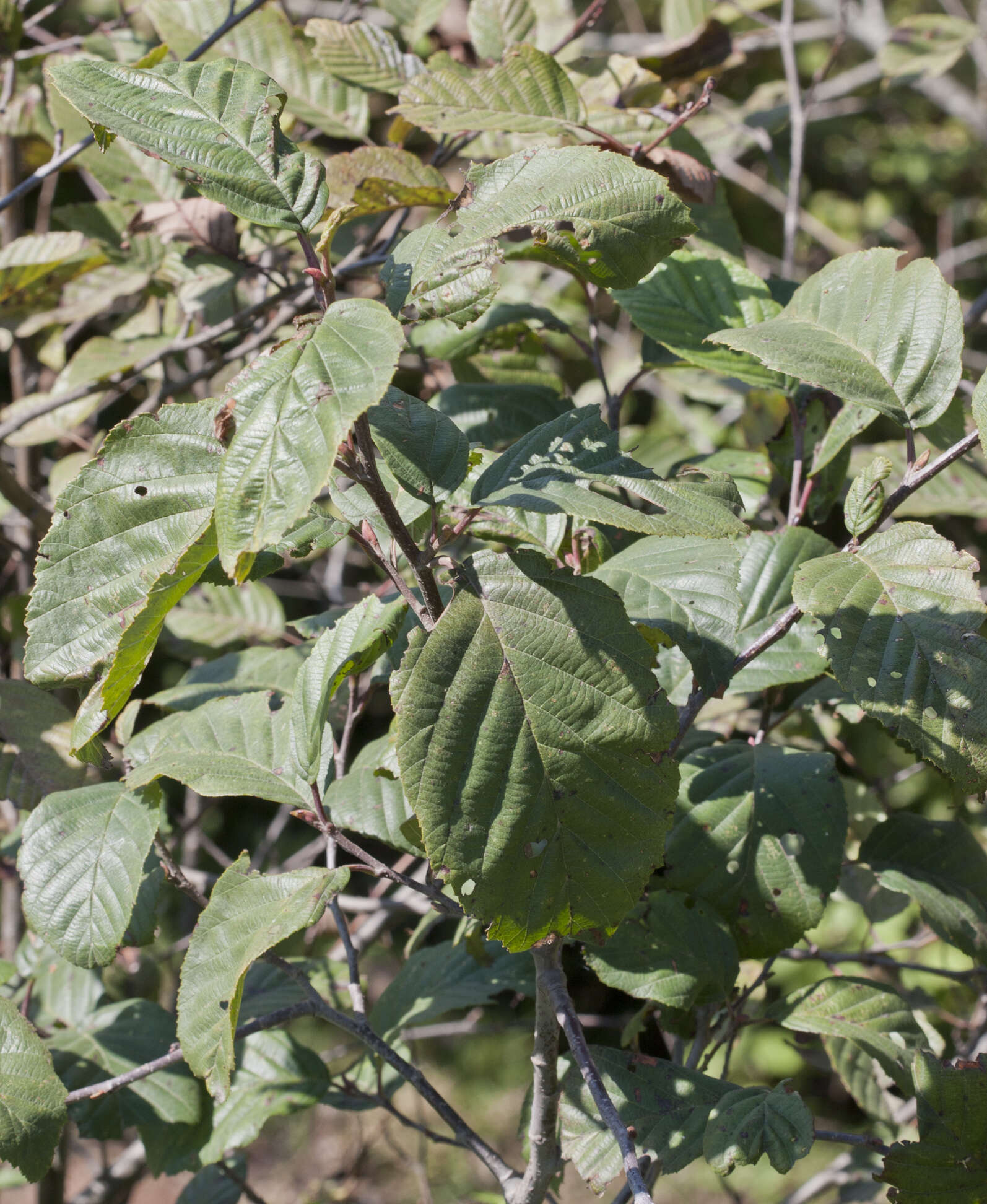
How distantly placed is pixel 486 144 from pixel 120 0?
1.05m

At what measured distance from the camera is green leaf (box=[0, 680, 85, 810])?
129cm

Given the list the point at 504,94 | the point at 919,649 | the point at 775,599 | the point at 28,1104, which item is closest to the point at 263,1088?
the point at 28,1104

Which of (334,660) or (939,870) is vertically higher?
(334,660)

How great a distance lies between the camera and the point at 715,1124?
2.88 ft

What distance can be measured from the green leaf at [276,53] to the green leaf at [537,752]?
1.25 metres

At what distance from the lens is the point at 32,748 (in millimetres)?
1301

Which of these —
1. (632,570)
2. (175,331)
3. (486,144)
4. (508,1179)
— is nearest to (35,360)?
(175,331)

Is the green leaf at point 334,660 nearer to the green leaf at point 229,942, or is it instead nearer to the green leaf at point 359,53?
the green leaf at point 229,942

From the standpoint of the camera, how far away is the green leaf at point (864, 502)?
0.90 metres

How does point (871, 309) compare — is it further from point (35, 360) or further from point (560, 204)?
point (35, 360)

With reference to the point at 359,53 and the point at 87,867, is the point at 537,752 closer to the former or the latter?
the point at 87,867

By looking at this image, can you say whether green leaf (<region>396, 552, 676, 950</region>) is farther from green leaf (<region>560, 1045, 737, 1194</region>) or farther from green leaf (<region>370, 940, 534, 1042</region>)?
green leaf (<region>370, 940, 534, 1042</region>)

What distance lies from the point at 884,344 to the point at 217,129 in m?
0.65

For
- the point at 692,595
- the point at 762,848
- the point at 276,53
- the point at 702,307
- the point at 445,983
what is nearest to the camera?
the point at 692,595
